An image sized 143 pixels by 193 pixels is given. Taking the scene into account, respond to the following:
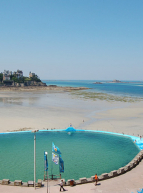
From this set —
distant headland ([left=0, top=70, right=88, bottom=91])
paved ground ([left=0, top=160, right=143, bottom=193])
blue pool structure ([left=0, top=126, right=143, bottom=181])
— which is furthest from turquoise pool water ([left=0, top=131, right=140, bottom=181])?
distant headland ([left=0, top=70, right=88, bottom=91])

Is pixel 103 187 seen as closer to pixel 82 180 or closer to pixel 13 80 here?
pixel 82 180

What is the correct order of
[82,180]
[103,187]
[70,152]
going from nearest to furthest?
[103,187], [82,180], [70,152]

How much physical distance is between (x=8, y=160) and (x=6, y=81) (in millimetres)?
152291

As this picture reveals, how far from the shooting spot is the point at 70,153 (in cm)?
2473

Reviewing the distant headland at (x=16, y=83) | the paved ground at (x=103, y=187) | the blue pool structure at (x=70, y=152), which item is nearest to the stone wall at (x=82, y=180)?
the paved ground at (x=103, y=187)

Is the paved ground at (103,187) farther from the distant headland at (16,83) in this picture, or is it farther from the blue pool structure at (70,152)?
the distant headland at (16,83)

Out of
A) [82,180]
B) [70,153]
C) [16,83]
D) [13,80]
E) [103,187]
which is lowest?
[70,153]

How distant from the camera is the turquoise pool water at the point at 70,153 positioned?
19.9 meters

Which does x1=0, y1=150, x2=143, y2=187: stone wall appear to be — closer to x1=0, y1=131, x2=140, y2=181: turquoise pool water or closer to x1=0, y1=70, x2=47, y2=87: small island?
x1=0, y1=131, x2=140, y2=181: turquoise pool water

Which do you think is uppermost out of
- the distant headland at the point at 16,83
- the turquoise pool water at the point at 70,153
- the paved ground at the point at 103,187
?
the distant headland at the point at 16,83

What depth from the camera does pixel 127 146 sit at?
2791 centimetres

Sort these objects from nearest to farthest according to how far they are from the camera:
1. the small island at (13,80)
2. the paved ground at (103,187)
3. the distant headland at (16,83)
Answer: the paved ground at (103,187)
the distant headland at (16,83)
the small island at (13,80)

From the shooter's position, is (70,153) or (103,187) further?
(70,153)

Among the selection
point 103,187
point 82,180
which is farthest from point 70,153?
point 103,187
